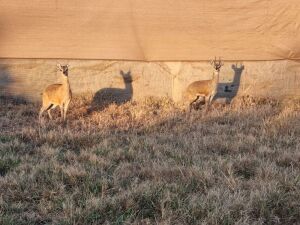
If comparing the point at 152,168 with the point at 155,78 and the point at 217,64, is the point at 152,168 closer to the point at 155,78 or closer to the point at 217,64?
the point at 217,64

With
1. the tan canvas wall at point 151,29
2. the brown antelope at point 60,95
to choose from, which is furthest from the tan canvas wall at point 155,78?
the brown antelope at point 60,95

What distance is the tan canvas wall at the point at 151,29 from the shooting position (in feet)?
41.3

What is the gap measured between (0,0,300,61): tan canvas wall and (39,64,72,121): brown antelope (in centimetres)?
135

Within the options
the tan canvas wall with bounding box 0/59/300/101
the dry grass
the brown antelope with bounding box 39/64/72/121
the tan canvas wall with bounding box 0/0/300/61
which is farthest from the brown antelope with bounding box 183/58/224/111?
the brown antelope with bounding box 39/64/72/121

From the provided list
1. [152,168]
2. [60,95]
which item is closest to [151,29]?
[60,95]

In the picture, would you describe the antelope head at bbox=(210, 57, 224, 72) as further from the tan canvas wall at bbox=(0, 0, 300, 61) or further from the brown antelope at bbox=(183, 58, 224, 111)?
the tan canvas wall at bbox=(0, 0, 300, 61)

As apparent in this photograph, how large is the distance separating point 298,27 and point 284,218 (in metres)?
7.83

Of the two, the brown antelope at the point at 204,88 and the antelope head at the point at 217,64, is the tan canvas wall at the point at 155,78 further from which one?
the brown antelope at the point at 204,88

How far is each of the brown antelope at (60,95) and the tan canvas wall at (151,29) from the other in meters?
1.35

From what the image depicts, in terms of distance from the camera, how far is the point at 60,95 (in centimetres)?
1165

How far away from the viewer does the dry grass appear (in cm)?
595

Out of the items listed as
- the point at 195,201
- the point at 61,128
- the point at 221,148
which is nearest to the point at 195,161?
the point at 221,148

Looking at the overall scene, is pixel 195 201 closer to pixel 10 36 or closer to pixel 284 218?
pixel 284 218

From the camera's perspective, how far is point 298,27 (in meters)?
12.9
